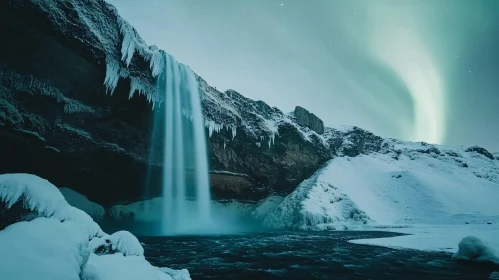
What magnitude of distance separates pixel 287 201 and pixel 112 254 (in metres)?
29.2

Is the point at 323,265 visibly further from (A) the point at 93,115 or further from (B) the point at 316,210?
(A) the point at 93,115

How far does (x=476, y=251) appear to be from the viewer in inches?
369

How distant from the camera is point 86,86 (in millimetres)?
17891

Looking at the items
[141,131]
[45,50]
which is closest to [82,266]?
[45,50]

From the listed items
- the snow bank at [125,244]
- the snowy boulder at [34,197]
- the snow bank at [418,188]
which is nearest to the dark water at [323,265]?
the snow bank at [125,244]

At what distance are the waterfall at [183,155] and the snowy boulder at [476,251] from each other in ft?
68.4

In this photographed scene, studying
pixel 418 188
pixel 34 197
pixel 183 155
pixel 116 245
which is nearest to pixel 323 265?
pixel 116 245

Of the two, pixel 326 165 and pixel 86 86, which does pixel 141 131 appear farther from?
pixel 326 165

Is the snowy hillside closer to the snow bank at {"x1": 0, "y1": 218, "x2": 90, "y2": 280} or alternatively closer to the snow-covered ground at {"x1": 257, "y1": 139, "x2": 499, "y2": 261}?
the snow-covered ground at {"x1": 257, "y1": 139, "x2": 499, "y2": 261}

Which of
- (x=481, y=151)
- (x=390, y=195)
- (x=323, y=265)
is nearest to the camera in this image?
(x=323, y=265)

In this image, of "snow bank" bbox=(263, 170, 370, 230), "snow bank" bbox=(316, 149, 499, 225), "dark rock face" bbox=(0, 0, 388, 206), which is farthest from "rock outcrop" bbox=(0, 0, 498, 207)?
"snow bank" bbox=(316, 149, 499, 225)

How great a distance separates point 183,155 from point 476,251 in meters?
23.2

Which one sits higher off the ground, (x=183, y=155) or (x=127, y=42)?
(x=127, y=42)

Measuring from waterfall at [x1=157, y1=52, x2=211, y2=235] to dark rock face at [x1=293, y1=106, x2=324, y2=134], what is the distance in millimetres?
25685
